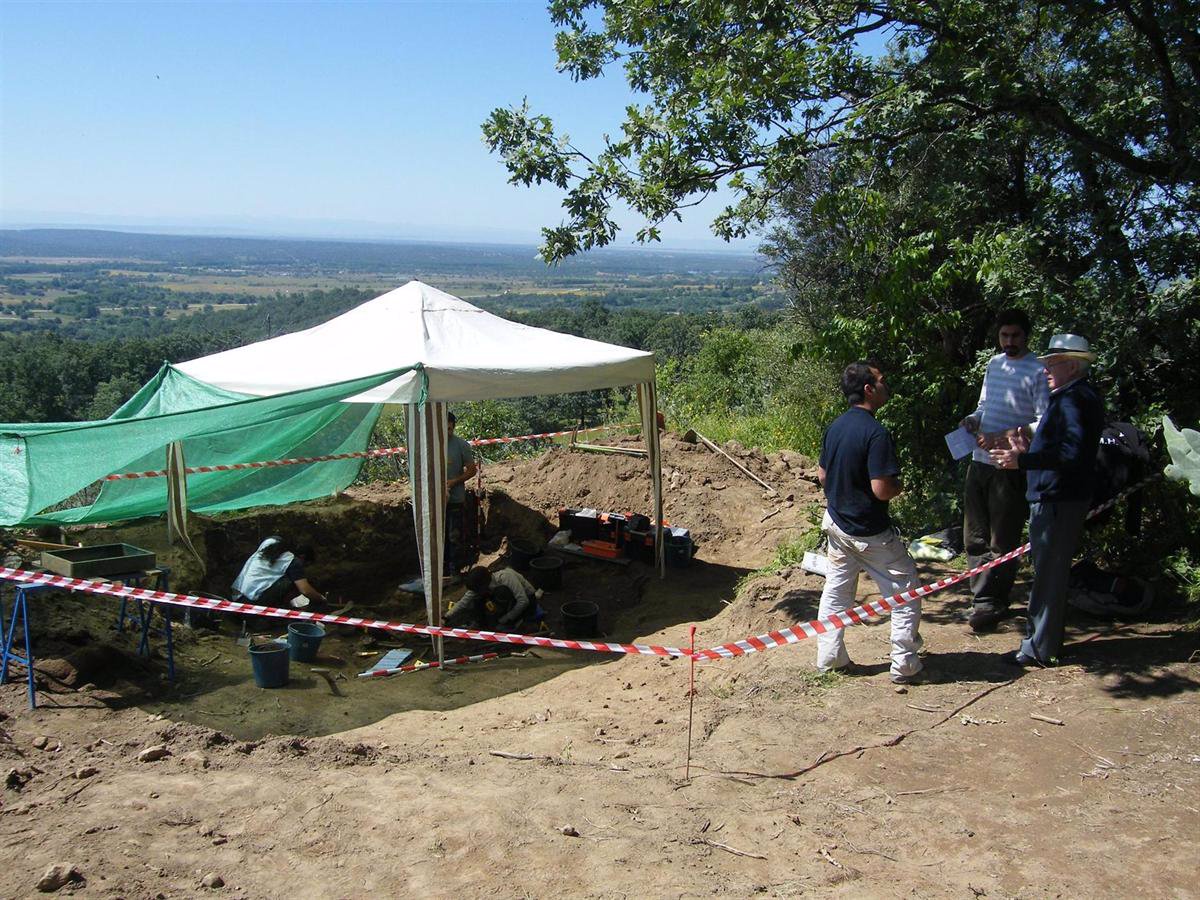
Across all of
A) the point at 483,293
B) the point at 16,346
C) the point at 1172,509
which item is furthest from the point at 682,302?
the point at 1172,509

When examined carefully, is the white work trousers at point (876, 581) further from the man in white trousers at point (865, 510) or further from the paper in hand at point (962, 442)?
the paper in hand at point (962, 442)

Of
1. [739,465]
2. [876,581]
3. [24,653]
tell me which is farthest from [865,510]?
[739,465]

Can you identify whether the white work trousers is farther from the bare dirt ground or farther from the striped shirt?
the striped shirt

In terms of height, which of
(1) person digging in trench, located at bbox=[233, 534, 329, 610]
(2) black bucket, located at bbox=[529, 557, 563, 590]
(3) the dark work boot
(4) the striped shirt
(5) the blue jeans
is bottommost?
(2) black bucket, located at bbox=[529, 557, 563, 590]

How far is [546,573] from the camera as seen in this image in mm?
8203

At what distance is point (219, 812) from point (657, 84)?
655 cm

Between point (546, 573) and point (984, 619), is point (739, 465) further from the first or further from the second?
point (984, 619)

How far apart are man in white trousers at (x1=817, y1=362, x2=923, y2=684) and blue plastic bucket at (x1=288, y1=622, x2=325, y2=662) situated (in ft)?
12.0

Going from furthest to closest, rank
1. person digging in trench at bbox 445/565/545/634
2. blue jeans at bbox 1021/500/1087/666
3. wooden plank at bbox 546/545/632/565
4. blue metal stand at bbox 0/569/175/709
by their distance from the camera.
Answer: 1. wooden plank at bbox 546/545/632/565
2. person digging in trench at bbox 445/565/545/634
3. blue metal stand at bbox 0/569/175/709
4. blue jeans at bbox 1021/500/1087/666

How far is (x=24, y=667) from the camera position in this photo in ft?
16.7

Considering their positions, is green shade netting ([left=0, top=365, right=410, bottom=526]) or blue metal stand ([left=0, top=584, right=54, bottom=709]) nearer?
blue metal stand ([left=0, top=584, right=54, bottom=709])

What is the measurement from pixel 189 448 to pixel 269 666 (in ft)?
8.67

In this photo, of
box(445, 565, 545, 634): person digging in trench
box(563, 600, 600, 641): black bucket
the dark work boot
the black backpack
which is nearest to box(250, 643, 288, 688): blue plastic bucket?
box(445, 565, 545, 634): person digging in trench

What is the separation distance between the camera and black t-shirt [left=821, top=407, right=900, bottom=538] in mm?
4277
